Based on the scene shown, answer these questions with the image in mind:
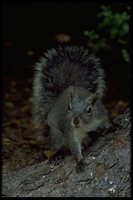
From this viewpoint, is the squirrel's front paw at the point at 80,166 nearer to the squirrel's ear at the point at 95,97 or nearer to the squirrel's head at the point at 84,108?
the squirrel's head at the point at 84,108

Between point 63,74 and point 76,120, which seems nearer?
point 76,120

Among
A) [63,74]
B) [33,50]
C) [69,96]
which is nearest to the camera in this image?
[69,96]

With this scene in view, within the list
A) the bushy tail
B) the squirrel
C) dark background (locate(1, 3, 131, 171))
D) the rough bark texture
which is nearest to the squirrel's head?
the squirrel

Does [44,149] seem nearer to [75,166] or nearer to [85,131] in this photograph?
[85,131]

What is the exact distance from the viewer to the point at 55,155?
12.2 ft

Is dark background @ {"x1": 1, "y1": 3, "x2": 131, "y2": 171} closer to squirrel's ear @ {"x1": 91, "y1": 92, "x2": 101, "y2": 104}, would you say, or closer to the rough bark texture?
squirrel's ear @ {"x1": 91, "y1": 92, "x2": 101, "y2": 104}

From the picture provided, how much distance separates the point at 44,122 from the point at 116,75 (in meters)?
2.32

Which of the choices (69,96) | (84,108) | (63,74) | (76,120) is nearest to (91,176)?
(76,120)

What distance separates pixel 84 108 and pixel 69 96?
0.28 m

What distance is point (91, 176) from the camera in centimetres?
318

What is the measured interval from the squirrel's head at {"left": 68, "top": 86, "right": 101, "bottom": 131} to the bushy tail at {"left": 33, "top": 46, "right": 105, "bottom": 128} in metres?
0.33

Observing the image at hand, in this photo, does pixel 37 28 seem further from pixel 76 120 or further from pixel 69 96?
pixel 76 120

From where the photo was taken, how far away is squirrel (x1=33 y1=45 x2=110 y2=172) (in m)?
3.67

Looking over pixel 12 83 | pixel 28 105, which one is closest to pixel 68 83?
pixel 28 105
